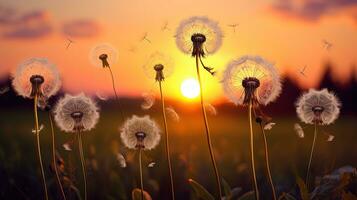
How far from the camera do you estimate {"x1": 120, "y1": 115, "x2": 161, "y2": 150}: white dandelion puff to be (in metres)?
3.62

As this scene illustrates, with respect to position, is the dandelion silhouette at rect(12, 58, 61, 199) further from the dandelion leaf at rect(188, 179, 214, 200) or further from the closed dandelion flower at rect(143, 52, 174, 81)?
the dandelion leaf at rect(188, 179, 214, 200)

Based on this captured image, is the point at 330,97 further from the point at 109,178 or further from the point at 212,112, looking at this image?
the point at 109,178

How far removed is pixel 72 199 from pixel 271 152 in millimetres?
3181

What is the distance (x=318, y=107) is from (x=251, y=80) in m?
0.79

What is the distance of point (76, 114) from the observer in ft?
12.5

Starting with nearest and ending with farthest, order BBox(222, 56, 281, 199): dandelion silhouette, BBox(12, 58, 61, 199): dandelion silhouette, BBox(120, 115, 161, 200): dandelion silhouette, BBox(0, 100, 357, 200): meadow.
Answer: BBox(222, 56, 281, 199): dandelion silhouette
BBox(12, 58, 61, 199): dandelion silhouette
BBox(120, 115, 161, 200): dandelion silhouette
BBox(0, 100, 357, 200): meadow

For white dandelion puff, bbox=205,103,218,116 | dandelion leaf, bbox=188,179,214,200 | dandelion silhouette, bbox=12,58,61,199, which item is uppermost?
dandelion silhouette, bbox=12,58,61,199

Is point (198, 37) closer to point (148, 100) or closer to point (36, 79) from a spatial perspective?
point (148, 100)

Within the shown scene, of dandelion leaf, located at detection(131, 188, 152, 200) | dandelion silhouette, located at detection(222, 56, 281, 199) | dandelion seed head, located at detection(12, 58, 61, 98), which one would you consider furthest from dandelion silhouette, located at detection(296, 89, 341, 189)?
dandelion seed head, located at detection(12, 58, 61, 98)

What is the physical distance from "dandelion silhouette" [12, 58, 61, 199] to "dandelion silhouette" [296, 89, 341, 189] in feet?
A: 4.52

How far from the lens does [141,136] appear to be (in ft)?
12.0

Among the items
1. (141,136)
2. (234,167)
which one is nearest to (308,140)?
(234,167)

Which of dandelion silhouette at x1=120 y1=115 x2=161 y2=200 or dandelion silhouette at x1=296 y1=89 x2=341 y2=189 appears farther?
dandelion silhouette at x1=296 y1=89 x2=341 y2=189

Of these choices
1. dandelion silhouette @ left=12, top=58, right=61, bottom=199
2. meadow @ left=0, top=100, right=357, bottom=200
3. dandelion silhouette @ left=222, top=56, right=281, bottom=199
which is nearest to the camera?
dandelion silhouette @ left=222, top=56, right=281, bottom=199
